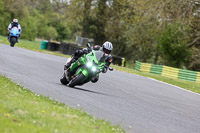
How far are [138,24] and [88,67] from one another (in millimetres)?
33021

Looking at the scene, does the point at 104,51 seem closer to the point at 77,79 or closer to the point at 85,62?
the point at 85,62

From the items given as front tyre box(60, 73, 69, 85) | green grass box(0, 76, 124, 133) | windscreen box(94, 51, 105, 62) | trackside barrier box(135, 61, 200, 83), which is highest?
windscreen box(94, 51, 105, 62)

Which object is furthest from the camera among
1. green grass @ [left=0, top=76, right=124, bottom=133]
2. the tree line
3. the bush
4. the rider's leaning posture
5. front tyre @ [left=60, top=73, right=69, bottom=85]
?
the bush

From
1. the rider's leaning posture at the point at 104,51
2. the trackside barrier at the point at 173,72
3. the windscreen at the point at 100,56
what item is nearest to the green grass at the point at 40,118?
the windscreen at the point at 100,56

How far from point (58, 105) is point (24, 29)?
7430 cm

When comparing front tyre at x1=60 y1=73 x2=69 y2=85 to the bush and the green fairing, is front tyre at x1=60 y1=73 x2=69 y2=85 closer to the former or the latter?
the green fairing

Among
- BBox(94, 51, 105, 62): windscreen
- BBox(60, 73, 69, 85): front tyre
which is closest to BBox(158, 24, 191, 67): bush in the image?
BBox(60, 73, 69, 85): front tyre

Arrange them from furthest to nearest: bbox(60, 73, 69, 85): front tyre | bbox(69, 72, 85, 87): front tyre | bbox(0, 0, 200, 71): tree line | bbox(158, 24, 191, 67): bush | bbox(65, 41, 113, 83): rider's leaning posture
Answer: bbox(158, 24, 191, 67): bush
bbox(0, 0, 200, 71): tree line
bbox(60, 73, 69, 85): front tyre
bbox(65, 41, 113, 83): rider's leaning posture
bbox(69, 72, 85, 87): front tyre

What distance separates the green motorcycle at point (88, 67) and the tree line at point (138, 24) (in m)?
17.5

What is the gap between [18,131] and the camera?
19.1ft

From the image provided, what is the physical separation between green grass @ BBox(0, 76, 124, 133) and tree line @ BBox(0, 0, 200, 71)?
71.2 feet

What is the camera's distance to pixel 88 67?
40.3ft

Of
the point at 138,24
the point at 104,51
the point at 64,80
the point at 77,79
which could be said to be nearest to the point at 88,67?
the point at 77,79

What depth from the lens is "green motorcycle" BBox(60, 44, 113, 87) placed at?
1231cm
